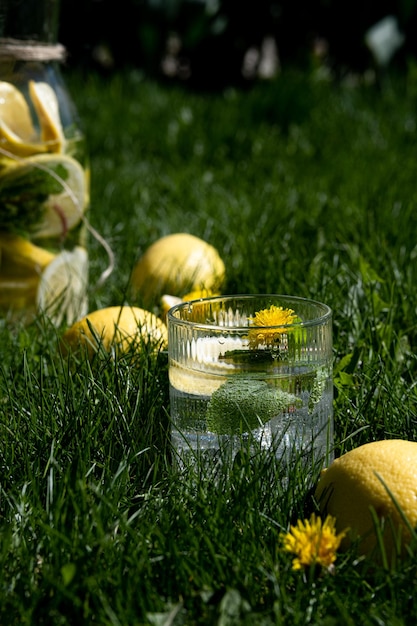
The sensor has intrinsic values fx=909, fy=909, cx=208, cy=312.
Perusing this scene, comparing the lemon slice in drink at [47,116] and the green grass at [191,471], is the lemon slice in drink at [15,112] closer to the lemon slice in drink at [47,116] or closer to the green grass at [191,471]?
the lemon slice in drink at [47,116]

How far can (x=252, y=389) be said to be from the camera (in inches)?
62.3

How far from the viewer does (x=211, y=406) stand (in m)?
1.60

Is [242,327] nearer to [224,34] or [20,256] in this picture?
[20,256]

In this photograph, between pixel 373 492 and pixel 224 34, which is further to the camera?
pixel 224 34

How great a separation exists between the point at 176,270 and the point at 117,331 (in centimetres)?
60

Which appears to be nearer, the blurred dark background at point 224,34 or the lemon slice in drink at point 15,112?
the lemon slice in drink at point 15,112

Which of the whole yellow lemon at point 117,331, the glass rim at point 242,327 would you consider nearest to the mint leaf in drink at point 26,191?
the whole yellow lemon at point 117,331

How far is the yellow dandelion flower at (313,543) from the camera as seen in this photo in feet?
4.50

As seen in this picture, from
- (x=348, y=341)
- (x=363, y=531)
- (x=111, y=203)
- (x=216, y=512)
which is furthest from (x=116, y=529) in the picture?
(x=111, y=203)

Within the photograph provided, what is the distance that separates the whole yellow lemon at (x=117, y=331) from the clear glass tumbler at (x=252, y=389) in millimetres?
334

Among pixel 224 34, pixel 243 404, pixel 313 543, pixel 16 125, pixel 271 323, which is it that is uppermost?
pixel 224 34

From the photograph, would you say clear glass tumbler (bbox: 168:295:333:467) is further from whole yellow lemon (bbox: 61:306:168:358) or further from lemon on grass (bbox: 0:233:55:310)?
lemon on grass (bbox: 0:233:55:310)

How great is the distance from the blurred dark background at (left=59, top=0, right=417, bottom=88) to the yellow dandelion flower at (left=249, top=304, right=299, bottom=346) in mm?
5238

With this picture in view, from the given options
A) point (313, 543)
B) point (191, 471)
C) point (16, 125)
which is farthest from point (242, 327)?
point (16, 125)
